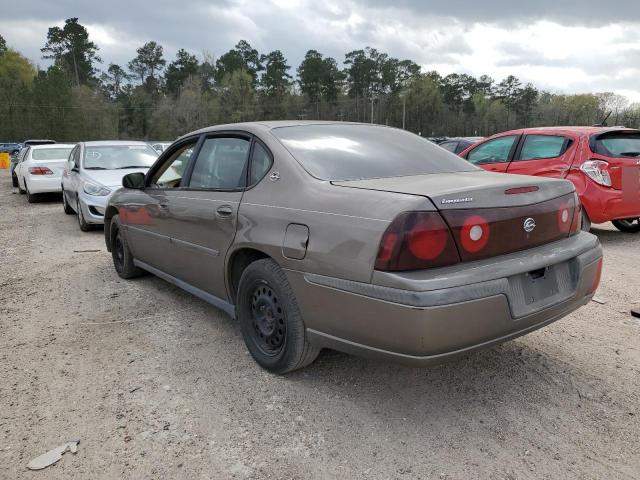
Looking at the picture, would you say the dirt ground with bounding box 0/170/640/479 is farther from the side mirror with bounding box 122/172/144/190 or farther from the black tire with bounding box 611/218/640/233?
the black tire with bounding box 611/218/640/233

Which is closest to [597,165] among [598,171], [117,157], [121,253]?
[598,171]

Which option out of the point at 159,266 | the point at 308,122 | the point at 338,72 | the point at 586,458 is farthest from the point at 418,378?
the point at 338,72

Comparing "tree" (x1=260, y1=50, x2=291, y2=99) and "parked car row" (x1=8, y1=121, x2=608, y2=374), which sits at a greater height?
"tree" (x1=260, y1=50, x2=291, y2=99)

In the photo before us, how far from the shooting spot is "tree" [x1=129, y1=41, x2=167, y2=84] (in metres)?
87.7

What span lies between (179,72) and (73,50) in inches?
668

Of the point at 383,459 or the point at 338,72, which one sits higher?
the point at 338,72

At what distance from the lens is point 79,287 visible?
17.2 feet

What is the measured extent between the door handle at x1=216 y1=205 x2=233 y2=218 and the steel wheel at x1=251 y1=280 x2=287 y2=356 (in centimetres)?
53

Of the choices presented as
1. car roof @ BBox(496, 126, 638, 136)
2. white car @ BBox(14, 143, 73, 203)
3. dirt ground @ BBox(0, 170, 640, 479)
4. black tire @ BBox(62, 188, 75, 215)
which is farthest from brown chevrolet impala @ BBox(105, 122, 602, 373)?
white car @ BBox(14, 143, 73, 203)

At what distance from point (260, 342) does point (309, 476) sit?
1.11 metres

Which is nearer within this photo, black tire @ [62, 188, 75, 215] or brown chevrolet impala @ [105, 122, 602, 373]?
brown chevrolet impala @ [105, 122, 602, 373]

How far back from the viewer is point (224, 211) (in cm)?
334

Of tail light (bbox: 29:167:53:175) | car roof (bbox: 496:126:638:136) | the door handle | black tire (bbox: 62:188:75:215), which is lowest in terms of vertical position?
black tire (bbox: 62:188:75:215)

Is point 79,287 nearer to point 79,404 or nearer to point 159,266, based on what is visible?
point 159,266
